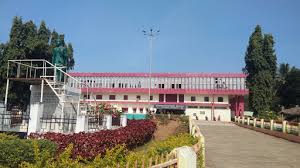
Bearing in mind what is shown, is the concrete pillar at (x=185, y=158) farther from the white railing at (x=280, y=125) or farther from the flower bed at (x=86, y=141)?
the white railing at (x=280, y=125)

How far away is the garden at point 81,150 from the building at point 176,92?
148 feet

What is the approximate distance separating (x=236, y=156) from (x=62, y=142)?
7.30m

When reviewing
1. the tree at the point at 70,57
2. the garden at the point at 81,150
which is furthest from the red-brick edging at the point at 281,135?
the tree at the point at 70,57

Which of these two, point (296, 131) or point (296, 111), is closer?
point (296, 131)

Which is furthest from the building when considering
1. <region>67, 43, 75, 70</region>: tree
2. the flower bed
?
the flower bed

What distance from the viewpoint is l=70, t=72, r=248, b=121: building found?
61.1 m

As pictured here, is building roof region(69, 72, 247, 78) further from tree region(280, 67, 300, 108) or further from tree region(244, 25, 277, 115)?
tree region(280, 67, 300, 108)

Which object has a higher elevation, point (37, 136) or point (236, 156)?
point (37, 136)

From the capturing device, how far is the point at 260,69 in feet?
177

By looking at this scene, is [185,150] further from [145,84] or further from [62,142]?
[145,84]

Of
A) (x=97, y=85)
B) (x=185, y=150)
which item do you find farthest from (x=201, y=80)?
(x=185, y=150)

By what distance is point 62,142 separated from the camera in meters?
11.1

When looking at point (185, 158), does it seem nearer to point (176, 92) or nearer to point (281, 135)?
point (281, 135)

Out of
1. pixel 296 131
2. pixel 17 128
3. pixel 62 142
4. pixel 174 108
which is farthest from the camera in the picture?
pixel 174 108
